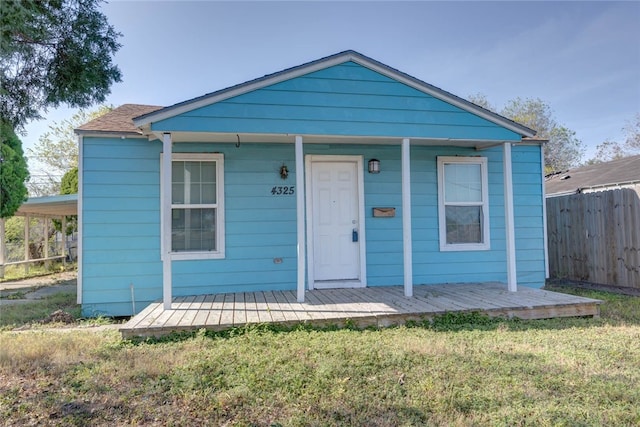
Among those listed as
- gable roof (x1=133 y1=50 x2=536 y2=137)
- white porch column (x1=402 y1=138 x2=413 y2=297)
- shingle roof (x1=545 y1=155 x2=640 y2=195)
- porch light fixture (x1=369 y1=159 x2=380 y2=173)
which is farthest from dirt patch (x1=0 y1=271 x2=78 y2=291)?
shingle roof (x1=545 y1=155 x2=640 y2=195)

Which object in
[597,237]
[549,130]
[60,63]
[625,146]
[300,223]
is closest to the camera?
[60,63]

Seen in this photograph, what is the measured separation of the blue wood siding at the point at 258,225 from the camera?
5.35 metres

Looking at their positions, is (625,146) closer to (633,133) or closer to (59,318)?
(633,133)

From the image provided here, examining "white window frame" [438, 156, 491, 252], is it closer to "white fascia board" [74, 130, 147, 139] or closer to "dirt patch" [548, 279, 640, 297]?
"dirt patch" [548, 279, 640, 297]

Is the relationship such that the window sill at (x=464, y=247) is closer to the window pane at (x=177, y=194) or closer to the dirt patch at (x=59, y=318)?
the window pane at (x=177, y=194)

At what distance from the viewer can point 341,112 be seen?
4.96 m

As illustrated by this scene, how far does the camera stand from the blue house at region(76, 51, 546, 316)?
487cm

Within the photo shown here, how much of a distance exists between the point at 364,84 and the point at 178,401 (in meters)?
4.32

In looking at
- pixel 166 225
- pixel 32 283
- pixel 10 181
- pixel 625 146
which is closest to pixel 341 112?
pixel 166 225

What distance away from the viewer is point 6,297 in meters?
6.93

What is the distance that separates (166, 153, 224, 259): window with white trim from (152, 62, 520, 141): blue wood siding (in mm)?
1094

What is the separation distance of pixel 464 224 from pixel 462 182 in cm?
74

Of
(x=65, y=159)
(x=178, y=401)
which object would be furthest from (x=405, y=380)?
(x=65, y=159)

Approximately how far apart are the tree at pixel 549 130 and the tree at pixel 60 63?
917 inches
